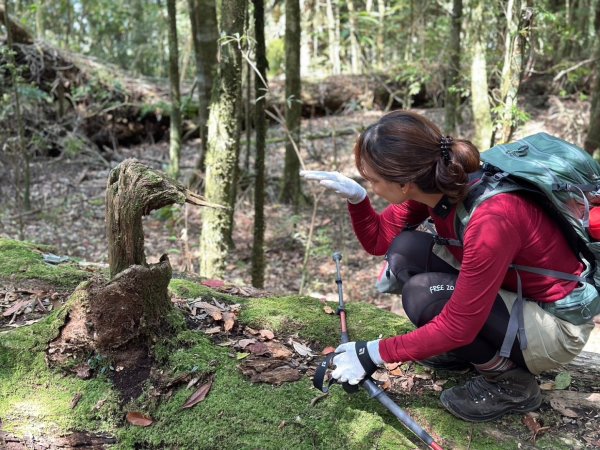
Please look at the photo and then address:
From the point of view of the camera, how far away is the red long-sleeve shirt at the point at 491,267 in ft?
6.20

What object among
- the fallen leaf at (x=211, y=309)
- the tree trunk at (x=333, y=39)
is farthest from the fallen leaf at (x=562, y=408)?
the tree trunk at (x=333, y=39)

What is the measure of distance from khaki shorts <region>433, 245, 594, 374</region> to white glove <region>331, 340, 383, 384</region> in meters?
0.64

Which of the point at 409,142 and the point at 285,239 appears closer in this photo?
the point at 409,142

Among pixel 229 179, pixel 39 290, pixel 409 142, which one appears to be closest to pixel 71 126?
pixel 229 179

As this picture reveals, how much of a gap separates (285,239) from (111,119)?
5352 mm

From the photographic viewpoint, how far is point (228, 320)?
112 inches

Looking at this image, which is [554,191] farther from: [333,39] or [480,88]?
[333,39]

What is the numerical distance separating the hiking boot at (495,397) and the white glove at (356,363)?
0.52 metres

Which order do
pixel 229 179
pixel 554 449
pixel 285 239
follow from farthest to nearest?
pixel 285 239, pixel 229 179, pixel 554 449

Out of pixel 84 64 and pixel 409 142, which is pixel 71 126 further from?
pixel 409 142

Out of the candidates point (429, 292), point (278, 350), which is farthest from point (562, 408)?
point (278, 350)

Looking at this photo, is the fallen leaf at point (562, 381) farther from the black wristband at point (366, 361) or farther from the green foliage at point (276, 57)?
the green foliage at point (276, 57)

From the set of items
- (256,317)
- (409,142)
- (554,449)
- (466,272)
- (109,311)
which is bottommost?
(554,449)

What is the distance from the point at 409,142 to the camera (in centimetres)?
193
